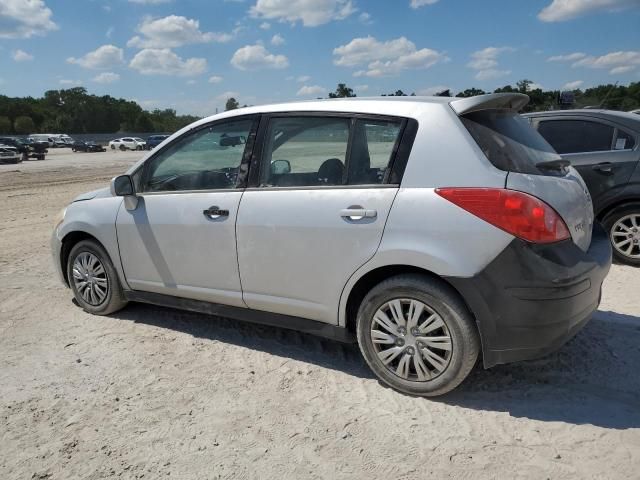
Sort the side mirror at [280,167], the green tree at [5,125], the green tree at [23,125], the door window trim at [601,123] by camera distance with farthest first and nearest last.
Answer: the green tree at [23,125]
the green tree at [5,125]
the door window trim at [601,123]
the side mirror at [280,167]

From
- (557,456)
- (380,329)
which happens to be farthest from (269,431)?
(557,456)

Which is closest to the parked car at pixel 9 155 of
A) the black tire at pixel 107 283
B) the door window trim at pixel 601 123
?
the black tire at pixel 107 283

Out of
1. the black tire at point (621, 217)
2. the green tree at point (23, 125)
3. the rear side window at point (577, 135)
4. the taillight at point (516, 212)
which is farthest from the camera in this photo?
the green tree at point (23, 125)

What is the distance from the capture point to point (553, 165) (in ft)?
11.0

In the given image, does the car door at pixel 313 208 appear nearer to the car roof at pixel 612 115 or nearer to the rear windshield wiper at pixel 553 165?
the rear windshield wiper at pixel 553 165

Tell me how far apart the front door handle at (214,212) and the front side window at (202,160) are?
7.2 inches

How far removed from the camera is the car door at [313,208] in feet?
10.8

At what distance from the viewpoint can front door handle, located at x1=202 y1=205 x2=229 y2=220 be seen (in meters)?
3.81

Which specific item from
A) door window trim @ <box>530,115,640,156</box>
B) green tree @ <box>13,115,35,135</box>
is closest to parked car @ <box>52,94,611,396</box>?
door window trim @ <box>530,115,640,156</box>

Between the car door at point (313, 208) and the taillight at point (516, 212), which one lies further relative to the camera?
the car door at point (313, 208)

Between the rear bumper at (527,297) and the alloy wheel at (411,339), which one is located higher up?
the rear bumper at (527,297)

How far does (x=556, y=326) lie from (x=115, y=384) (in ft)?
9.16

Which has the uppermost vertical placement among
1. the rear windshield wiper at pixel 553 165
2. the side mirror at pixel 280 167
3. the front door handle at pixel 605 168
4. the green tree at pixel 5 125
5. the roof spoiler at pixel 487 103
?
the green tree at pixel 5 125

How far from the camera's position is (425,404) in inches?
128
